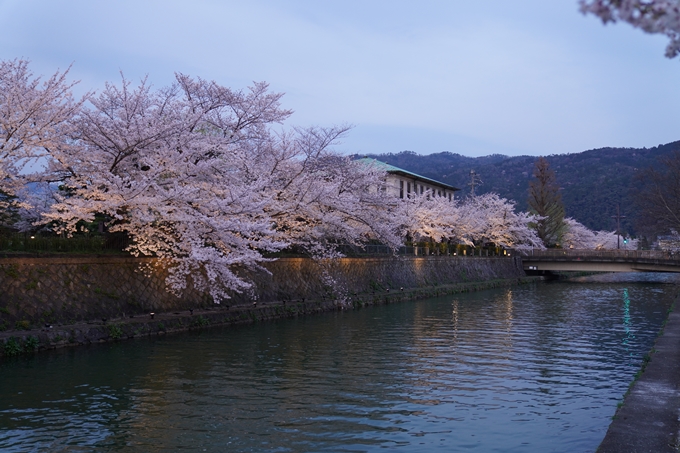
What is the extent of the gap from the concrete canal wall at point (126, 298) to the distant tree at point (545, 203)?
5166 cm

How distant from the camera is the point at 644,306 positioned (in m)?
35.3

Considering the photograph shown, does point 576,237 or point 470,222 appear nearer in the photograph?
point 470,222

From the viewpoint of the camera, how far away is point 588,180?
164 m

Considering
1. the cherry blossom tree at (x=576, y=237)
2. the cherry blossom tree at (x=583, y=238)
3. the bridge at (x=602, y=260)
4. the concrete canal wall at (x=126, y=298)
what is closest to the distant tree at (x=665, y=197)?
the bridge at (x=602, y=260)

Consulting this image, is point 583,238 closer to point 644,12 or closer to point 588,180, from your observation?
point 588,180

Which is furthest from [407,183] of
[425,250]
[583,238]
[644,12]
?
[644,12]

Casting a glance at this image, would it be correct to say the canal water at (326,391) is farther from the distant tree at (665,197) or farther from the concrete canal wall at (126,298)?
the distant tree at (665,197)

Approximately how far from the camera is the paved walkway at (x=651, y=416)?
7.96 meters

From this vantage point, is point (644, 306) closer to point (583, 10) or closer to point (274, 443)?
point (274, 443)

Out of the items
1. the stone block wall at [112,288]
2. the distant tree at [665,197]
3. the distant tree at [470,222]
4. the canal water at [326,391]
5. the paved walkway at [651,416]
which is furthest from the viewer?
the distant tree at [470,222]

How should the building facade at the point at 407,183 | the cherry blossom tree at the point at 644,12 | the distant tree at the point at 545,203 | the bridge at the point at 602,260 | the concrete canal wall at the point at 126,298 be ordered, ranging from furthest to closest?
the distant tree at the point at 545,203, the building facade at the point at 407,183, the bridge at the point at 602,260, the concrete canal wall at the point at 126,298, the cherry blossom tree at the point at 644,12

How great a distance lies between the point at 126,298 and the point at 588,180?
159520 millimetres

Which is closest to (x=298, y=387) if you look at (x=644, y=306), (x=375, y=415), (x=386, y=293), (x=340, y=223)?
(x=375, y=415)

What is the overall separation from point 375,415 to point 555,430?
121 inches
